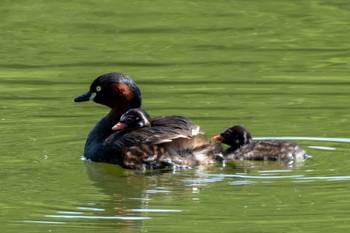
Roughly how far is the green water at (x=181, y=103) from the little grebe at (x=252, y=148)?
0.47 ft

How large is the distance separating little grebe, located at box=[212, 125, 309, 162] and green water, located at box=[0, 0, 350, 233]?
0.14 m

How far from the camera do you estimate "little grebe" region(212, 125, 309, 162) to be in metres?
11.7

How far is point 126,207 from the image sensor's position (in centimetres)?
1031

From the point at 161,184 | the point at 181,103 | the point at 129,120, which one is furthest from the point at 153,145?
the point at 181,103

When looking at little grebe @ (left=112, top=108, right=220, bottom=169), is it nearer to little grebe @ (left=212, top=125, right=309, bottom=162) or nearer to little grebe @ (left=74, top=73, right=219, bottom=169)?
little grebe @ (left=74, top=73, right=219, bottom=169)

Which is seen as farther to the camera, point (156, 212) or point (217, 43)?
point (217, 43)

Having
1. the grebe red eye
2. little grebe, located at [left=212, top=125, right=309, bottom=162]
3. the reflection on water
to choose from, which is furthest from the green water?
the grebe red eye

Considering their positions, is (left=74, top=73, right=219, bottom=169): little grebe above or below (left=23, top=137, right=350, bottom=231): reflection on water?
above

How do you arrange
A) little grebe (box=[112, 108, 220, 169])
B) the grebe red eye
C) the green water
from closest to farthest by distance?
the green water, little grebe (box=[112, 108, 220, 169]), the grebe red eye

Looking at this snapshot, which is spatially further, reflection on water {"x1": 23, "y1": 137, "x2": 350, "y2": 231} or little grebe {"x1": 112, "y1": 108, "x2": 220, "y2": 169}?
little grebe {"x1": 112, "y1": 108, "x2": 220, "y2": 169}

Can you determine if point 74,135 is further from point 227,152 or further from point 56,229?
point 56,229

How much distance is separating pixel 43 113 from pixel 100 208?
11.9 ft

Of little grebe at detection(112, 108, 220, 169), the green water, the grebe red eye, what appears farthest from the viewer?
the grebe red eye

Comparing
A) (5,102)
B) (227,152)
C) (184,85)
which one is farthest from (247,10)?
(227,152)
